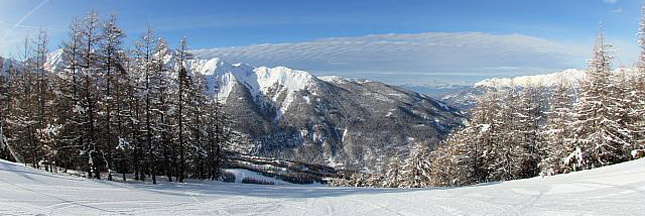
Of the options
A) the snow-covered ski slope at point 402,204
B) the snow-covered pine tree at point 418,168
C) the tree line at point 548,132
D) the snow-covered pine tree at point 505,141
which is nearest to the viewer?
the snow-covered ski slope at point 402,204

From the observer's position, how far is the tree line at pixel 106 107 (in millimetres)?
25000

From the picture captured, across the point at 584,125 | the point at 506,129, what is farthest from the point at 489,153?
the point at 584,125

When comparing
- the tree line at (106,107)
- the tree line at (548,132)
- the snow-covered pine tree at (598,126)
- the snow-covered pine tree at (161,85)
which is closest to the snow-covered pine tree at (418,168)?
the tree line at (548,132)

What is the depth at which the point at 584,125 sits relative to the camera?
28578mm

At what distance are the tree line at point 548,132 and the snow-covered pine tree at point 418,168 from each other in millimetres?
112

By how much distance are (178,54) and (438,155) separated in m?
29.6

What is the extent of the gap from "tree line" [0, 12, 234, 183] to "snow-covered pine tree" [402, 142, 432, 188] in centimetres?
2361

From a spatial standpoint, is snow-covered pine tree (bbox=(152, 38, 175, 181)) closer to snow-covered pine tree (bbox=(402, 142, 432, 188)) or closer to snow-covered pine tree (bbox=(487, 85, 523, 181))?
snow-covered pine tree (bbox=(487, 85, 523, 181))

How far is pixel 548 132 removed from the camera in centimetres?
3161

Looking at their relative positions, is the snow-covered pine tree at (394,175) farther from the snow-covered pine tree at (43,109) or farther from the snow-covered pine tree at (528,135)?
the snow-covered pine tree at (43,109)

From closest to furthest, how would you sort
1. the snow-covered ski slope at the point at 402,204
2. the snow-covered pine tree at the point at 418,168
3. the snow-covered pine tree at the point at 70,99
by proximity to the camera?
1. the snow-covered ski slope at the point at 402,204
2. the snow-covered pine tree at the point at 70,99
3. the snow-covered pine tree at the point at 418,168

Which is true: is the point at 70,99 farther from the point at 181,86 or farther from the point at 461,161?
the point at 461,161

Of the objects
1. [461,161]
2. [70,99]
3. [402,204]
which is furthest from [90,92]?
[461,161]

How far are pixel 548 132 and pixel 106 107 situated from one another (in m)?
32.5
